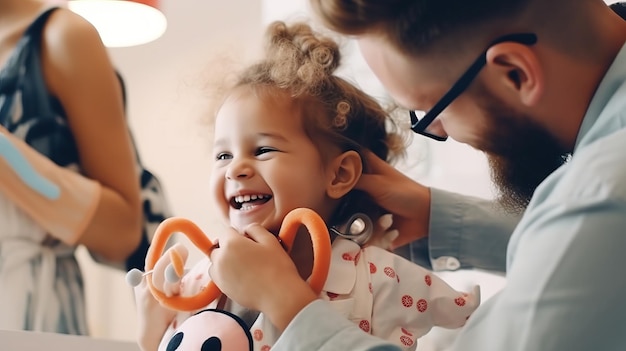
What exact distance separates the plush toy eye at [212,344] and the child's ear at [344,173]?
0.65ft

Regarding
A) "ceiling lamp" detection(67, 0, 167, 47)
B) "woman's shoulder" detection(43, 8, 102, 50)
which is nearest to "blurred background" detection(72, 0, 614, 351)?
"ceiling lamp" detection(67, 0, 167, 47)

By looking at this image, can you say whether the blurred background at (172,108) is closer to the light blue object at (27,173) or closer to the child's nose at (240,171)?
the light blue object at (27,173)

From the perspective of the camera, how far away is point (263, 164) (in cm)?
75

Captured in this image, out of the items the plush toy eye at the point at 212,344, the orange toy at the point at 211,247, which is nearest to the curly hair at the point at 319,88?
the orange toy at the point at 211,247

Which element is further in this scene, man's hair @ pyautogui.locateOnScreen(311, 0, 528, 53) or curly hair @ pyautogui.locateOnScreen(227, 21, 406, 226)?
curly hair @ pyautogui.locateOnScreen(227, 21, 406, 226)

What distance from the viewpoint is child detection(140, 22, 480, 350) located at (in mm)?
728

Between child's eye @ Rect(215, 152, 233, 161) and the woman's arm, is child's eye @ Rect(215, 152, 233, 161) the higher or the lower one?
the higher one

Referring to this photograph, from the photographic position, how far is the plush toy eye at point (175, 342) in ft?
2.24

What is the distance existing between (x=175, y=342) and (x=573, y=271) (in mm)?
365

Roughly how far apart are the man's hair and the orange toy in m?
0.18

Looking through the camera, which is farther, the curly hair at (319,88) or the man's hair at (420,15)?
the curly hair at (319,88)

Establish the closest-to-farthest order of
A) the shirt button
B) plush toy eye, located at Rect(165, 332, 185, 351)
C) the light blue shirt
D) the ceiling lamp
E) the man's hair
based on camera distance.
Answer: the light blue shirt → the man's hair → plush toy eye, located at Rect(165, 332, 185, 351) → the shirt button → the ceiling lamp

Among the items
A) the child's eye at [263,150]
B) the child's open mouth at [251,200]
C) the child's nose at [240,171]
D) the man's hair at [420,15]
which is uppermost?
the man's hair at [420,15]

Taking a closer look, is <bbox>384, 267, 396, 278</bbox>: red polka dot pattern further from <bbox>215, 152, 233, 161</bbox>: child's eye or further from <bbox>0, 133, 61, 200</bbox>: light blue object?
<bbox>0, 133, 61, 200</bbox>: light blue object
